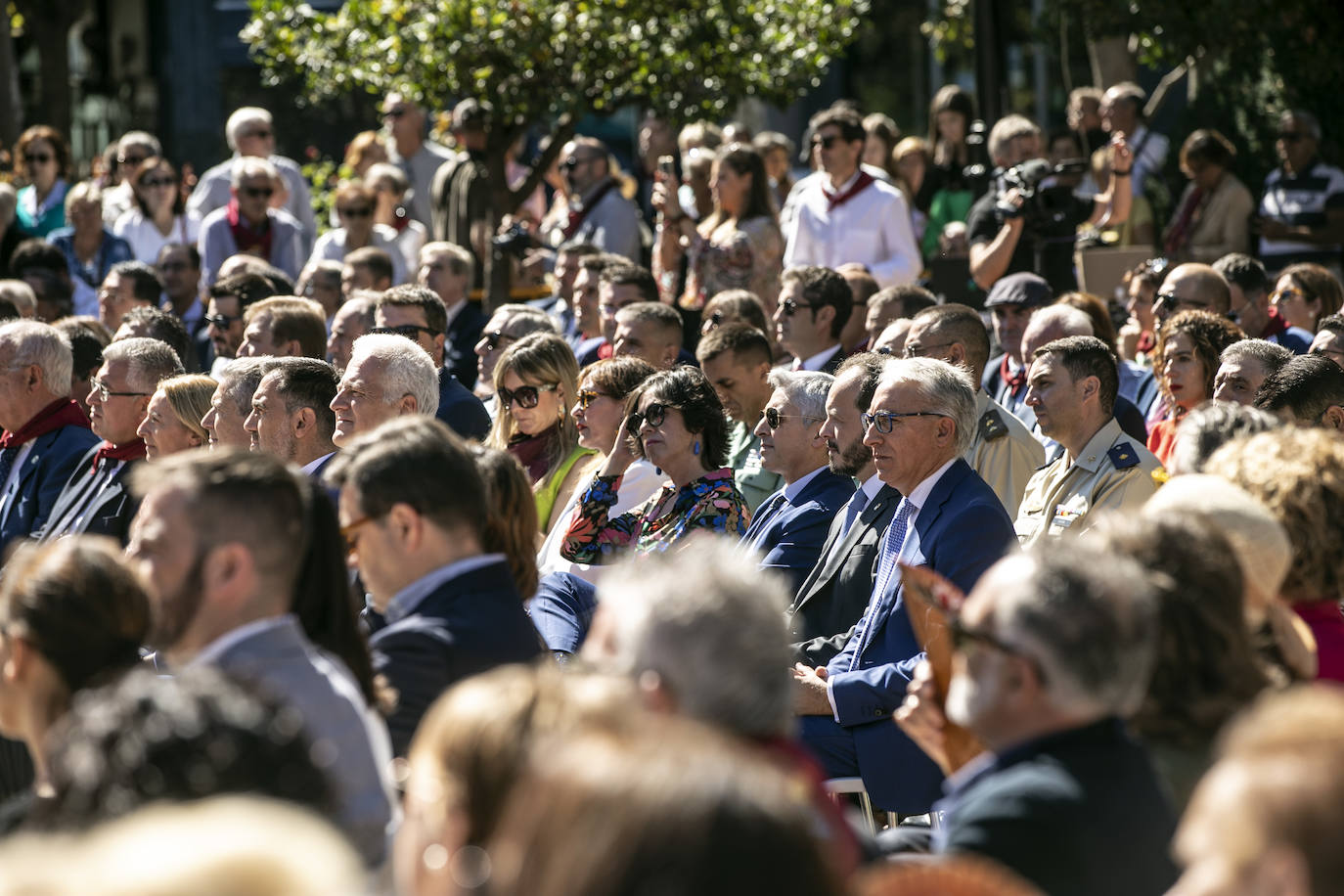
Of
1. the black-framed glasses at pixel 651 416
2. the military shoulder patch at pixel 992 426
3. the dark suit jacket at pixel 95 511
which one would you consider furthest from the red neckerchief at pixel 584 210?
the black-framed glasses at pixel 651 416

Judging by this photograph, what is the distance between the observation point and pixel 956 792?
2891 mm

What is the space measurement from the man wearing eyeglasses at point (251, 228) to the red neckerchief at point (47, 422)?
3.64 m

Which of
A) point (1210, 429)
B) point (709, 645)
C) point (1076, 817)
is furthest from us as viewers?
point (1210, 429)

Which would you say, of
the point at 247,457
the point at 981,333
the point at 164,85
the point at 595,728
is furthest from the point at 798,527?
the point at 164,85

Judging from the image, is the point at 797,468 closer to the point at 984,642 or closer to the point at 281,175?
the point at 984,642

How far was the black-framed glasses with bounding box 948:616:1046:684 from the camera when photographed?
2.79 metres

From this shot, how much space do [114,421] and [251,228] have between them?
4.43 metres

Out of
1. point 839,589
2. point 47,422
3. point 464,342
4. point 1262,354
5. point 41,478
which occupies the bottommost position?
point 464,342

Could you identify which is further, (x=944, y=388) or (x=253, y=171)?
(x=253, y=171)

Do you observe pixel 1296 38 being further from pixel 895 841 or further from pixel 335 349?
pixel 895 841

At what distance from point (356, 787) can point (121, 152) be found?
34.5ft

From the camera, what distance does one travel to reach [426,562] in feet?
12.3

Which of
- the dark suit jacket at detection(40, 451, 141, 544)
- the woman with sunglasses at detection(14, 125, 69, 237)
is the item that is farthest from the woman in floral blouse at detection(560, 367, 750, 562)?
the woman with sunglasses at detection(14, 125, 69, 237)

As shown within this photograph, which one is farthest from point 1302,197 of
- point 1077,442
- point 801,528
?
point 801,528
